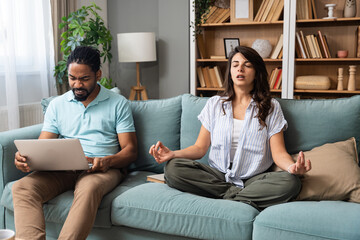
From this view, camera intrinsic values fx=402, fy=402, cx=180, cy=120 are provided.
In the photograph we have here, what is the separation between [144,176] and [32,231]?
77 centimetres

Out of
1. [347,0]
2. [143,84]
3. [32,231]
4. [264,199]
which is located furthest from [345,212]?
[143,84]

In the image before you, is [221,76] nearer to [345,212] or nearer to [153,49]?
[153,49]

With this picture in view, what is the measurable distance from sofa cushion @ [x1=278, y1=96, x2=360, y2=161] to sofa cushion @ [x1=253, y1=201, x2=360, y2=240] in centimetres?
48

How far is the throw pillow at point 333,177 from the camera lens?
1.76m

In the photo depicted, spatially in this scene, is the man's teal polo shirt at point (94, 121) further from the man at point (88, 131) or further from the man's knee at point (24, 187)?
the man's knee at point (24, 187)

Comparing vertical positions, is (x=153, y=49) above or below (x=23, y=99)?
above

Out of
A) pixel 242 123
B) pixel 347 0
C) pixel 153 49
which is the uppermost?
pixel 347 0

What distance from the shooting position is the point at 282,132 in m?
2.00

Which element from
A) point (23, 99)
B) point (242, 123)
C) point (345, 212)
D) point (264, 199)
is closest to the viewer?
point (345, 212)

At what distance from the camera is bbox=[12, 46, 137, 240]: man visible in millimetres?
1914

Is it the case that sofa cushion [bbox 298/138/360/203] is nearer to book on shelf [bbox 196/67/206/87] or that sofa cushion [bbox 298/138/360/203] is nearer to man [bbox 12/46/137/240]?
man [bbox 12/46/137/240]

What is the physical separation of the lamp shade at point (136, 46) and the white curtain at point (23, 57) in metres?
0.75

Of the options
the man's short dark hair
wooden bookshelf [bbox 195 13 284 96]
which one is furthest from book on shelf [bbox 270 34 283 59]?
the man's short dark hair

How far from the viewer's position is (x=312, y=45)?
3.86 meters
